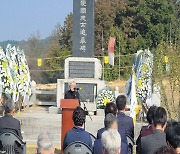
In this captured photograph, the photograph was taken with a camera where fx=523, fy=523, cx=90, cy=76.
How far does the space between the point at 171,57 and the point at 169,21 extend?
24660 mm

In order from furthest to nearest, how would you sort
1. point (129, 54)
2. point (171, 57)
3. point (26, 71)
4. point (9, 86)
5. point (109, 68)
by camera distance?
point (129, 54) < point (109, 68) < point (26, 71) < point (9, 86) < point (171, 57)

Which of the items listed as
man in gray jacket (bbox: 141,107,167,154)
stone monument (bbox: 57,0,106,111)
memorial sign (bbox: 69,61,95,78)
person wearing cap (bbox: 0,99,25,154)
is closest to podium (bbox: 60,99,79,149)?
person wearing cap (bbox: 0,99,25,154)

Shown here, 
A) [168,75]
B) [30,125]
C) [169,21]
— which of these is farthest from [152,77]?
[169,21]

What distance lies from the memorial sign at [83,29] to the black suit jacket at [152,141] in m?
11.0

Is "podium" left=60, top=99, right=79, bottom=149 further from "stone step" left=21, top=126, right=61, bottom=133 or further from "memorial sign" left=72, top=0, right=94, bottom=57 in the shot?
"memorial sign" left=72, top=0, right=94, bottom=57

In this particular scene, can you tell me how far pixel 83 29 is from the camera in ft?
52.9

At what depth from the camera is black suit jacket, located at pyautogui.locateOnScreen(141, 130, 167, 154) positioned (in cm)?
500

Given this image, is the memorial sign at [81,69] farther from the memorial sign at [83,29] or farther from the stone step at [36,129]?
the stone step at [36,129]

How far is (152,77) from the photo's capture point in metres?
13.8

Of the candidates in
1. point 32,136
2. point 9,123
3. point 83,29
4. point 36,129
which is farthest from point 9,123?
point 83,29

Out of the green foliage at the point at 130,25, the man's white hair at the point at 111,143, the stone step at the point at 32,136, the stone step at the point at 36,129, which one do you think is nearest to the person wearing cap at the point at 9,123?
the man's white hair at the point at 111,143

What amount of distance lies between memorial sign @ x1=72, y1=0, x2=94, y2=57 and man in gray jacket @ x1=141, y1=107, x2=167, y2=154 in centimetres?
1089

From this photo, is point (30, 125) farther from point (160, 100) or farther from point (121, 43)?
point (121, 43)

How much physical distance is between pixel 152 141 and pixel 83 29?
37.1ft
